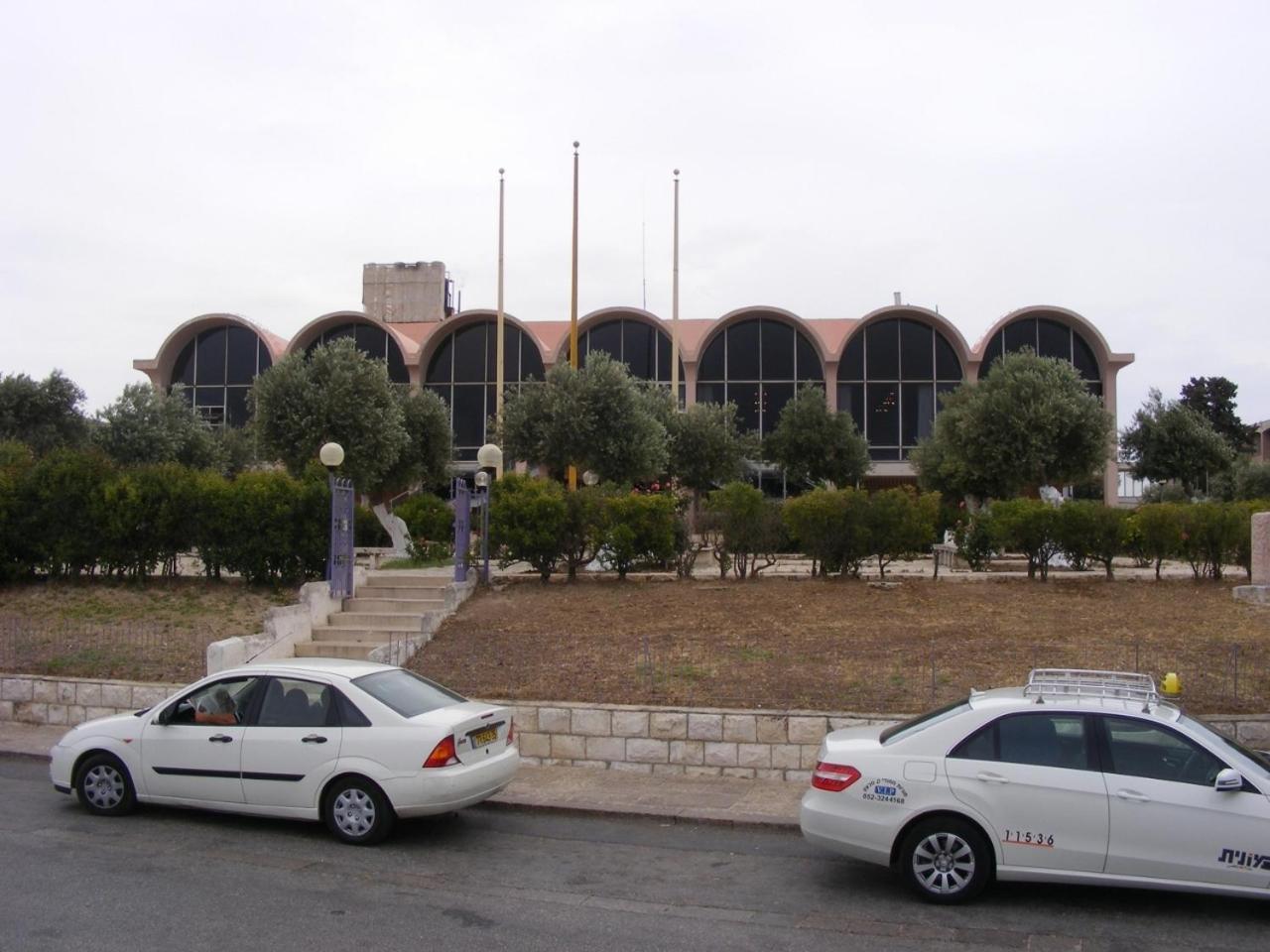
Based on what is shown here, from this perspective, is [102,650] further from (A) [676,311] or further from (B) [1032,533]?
(A) [676,311]

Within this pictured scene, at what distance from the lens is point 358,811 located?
828 centimetres

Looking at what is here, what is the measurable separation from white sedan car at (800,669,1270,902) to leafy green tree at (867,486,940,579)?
A: 1000cm

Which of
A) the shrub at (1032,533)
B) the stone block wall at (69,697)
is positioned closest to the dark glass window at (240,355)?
the stone block wall at (69,697)

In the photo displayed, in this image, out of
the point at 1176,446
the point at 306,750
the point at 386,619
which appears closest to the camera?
the point at 306,750

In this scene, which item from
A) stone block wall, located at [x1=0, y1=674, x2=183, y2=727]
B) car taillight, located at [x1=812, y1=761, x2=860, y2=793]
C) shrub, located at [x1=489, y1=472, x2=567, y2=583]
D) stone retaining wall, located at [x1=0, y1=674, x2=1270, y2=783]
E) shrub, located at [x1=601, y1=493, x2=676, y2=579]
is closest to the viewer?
car taillight, located at [x1=812, y1=761, x2=860, y2=793]

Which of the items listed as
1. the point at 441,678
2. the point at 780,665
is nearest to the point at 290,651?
the point at 441,678

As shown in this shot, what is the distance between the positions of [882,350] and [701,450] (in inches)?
488

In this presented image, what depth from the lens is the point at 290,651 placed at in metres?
14.2

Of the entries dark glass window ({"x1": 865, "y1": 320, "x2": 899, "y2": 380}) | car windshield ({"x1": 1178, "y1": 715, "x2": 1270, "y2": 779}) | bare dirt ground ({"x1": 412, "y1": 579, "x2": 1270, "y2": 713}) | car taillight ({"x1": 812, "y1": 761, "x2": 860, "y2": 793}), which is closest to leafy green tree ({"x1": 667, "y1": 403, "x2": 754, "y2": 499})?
dark glass window ({"x1": 865, "y1": 320, "x2": 899, "y2": 380})

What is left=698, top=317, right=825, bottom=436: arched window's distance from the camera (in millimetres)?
45188

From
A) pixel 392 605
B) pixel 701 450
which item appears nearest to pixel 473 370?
pixel 701 450

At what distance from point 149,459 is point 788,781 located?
98.9 feet

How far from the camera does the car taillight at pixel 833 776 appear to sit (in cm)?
722

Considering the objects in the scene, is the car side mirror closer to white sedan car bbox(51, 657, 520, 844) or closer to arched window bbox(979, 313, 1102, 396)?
white sedan car bbox(51, 657, 520, 844)
